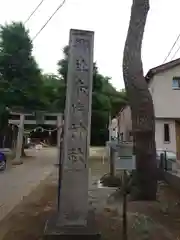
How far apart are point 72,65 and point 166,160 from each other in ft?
24.3

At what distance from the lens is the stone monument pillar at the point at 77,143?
4695 mm

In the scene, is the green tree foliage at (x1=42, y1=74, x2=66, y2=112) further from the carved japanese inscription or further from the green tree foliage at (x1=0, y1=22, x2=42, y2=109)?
the carved japanese inscription

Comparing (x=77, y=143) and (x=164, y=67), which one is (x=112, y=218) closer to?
(x=77, y=143)

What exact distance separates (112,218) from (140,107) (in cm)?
289

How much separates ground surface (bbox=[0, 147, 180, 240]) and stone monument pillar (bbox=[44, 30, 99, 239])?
72cm

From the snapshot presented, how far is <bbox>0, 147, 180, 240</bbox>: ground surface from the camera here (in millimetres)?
5281

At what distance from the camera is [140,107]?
7.93m

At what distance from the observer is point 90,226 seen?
4707 mm

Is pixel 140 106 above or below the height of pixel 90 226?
above

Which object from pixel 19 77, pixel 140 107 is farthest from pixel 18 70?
pixel 140 107

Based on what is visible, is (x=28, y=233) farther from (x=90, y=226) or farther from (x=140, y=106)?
(x=140, y=106)

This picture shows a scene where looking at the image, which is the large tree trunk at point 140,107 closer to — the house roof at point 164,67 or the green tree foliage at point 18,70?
the house roof at point 164,67

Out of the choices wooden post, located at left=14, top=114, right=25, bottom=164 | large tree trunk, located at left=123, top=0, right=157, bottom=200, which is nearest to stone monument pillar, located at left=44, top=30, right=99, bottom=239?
large tree trunk, located at left=123, top=0, right=157, bottom=200

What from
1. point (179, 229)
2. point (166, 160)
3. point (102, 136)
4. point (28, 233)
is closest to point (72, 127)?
point (28, 233)
